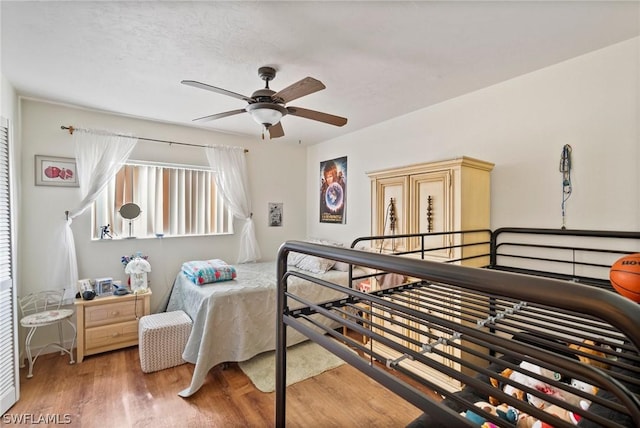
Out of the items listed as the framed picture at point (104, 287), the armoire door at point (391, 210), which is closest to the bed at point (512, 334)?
the armoire door at point (391, 210)

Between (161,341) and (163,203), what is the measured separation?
1.78 meters

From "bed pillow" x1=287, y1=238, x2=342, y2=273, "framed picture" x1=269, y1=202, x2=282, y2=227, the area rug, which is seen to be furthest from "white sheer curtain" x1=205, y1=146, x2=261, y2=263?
the area rug

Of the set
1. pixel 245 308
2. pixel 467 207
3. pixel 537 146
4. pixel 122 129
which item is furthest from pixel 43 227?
pixel 537 146

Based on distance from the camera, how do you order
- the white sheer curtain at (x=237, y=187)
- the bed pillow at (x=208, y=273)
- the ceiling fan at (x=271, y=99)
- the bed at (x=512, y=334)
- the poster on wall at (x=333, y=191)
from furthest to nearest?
the poster on wall at (x=333, y=191) → the white sheer curtain at (x=237, y=187) → the bed pillow at (x=208, y=273) → the ceiling fan at (x=271, y=99) → the bed at (x=512, y=334)

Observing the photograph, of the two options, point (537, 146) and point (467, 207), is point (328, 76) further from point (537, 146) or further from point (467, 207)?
point (537, 146)

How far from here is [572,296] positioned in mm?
451

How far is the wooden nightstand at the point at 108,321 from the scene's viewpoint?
111 inches

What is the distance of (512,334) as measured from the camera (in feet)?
3.69

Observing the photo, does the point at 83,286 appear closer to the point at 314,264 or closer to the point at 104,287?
the point at 104,287

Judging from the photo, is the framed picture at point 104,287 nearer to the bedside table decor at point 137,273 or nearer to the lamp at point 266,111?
the bedside table decor at point 137,273

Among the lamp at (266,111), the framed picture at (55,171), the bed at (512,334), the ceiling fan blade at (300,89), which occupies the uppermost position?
the ceiling fan blade at (300,89)

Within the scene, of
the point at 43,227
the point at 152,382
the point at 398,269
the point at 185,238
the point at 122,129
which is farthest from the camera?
the point at 185,238

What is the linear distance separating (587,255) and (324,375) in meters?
2.29

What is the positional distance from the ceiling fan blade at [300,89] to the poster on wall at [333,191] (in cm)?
226
